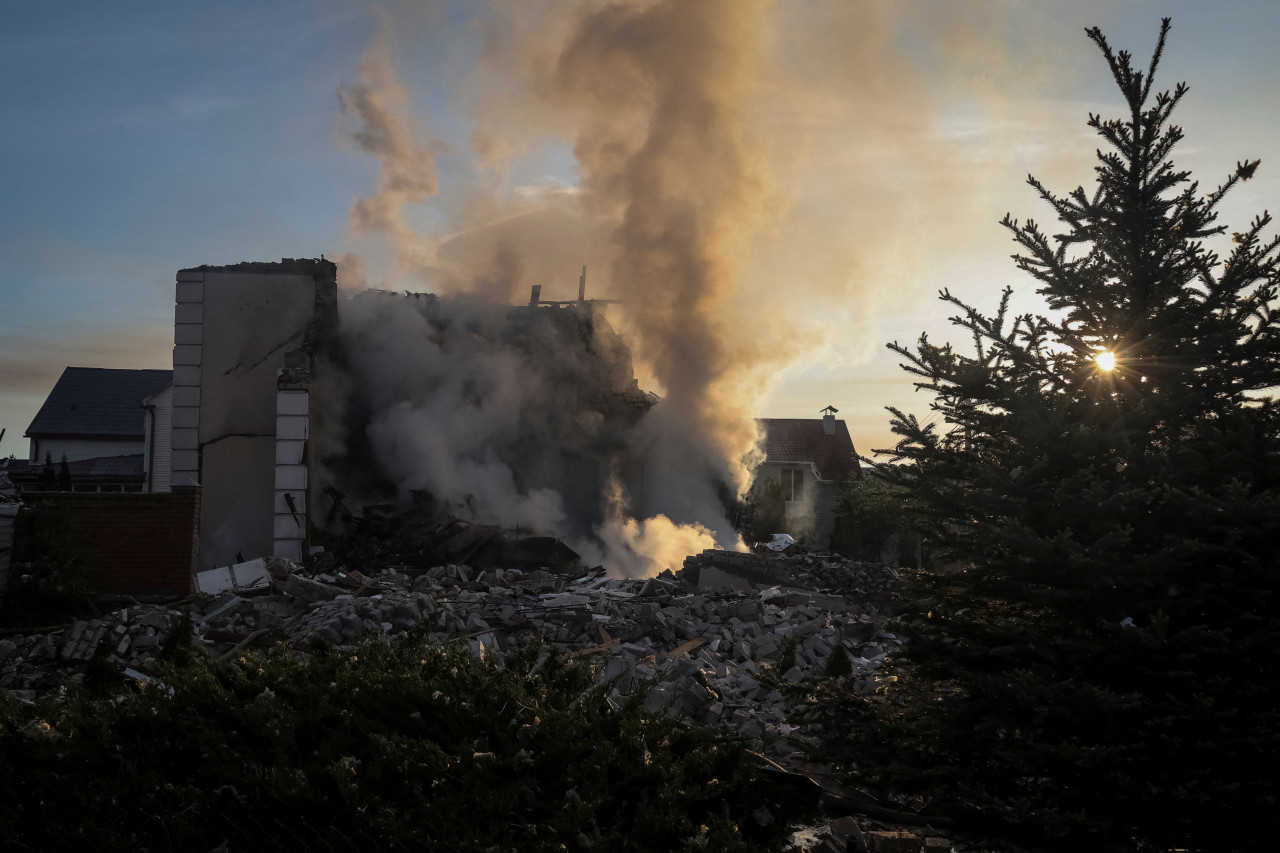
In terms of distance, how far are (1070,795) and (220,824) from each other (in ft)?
14.6

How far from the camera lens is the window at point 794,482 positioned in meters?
33.9

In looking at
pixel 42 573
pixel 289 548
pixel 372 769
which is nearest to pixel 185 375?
pixel 289 548

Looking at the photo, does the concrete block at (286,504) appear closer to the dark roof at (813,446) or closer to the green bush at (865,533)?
the green bush at (865,533)

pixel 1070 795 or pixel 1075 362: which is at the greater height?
pixel 1075 362

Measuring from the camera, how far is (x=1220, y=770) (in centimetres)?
485

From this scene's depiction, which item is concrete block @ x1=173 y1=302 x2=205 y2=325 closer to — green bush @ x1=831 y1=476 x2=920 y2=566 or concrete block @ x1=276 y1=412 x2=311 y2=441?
concrete block @ x1=276 y1=412 x2=311 y2=441

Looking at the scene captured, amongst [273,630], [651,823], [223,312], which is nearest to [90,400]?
[223,312]

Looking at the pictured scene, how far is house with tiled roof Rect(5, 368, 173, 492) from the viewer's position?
3306 cm

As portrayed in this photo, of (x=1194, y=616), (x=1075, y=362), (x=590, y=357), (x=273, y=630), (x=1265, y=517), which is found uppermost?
(x=590, y=357)

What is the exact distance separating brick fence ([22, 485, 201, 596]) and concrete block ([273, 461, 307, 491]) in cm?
550

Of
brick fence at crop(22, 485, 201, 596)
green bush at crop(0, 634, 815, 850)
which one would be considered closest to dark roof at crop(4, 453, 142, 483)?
brick fence at crop(22, 485, 201, 596)

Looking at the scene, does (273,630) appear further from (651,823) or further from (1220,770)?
(1220,770)

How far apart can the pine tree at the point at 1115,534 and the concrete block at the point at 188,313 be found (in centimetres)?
1745

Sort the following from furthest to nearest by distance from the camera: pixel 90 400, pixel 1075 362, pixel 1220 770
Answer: pixel 90 400 → pixel 1075 362 → pixel 1220 770
